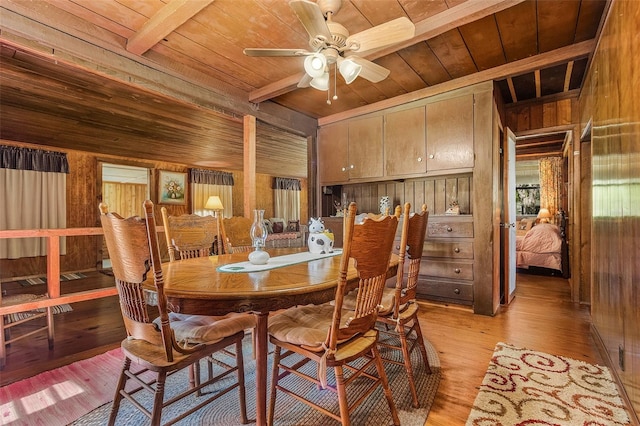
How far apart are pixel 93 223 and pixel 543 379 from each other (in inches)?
310

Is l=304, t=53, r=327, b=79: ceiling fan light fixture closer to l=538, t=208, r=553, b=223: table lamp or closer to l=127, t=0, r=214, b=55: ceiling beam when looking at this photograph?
l=127, t=0, r=214, b=55: ceiling beam

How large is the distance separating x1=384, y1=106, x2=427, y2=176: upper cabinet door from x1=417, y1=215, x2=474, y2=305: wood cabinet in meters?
0.71

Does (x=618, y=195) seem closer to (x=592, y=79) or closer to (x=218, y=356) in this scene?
(x=592, y=79)

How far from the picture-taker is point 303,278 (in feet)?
4.60

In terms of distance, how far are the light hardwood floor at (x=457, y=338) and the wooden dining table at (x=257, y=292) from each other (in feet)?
2.93

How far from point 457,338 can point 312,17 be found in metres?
2.57

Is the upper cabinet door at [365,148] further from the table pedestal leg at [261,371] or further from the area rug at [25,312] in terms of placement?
the area rug at [25,312]

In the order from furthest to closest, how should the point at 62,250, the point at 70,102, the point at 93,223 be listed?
the point at 93,223
the point at 62,250
the point at 70,102

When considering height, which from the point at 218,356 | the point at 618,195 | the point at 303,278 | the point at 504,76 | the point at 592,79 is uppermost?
the point at 504,76

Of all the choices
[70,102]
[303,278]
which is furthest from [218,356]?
[70,102]

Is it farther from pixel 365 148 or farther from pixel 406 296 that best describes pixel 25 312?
pixel 365 148

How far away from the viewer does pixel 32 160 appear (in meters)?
5.80

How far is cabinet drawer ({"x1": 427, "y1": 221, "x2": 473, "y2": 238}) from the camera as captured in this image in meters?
3.22

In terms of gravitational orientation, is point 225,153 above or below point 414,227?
above
